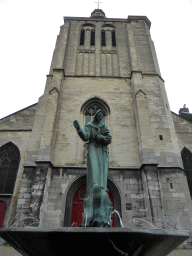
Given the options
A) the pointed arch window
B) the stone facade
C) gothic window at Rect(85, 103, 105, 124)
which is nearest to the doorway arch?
the stone facade

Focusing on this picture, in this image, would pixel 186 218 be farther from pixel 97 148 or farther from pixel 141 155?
pixel 97 148

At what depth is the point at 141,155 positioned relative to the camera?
393 inches

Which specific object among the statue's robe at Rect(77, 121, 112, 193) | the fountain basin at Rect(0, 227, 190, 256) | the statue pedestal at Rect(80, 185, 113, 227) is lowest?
the fountain basin at Rect(0, 227, 190, 256)

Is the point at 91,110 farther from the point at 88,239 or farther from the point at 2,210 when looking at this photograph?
the point at 88,239

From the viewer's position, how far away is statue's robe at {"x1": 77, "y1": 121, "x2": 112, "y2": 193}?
394 cm

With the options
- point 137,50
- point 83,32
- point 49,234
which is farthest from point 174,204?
point 83,32

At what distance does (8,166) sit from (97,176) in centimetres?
867

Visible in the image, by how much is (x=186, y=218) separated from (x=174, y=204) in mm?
727

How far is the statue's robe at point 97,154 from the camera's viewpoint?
394 cm

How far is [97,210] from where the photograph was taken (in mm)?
3492

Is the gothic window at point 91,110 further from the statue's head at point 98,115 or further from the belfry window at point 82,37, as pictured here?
the statue's head at point 98,115

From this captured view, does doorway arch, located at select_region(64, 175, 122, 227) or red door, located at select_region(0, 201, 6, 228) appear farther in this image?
red door, located at select_region(0, 201, 6, 228)

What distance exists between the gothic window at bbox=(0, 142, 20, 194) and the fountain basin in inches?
345

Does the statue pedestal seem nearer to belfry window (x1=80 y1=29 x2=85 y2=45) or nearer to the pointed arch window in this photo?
the pointed arch window
